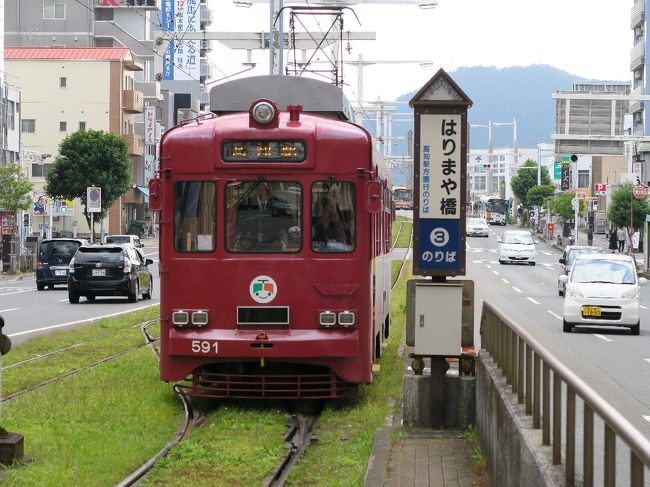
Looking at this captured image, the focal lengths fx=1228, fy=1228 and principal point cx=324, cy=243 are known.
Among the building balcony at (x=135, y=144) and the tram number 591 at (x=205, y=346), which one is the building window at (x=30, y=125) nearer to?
the building balcony at (x=135, y=144)

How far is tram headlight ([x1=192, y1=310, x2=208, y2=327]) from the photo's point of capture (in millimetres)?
12656

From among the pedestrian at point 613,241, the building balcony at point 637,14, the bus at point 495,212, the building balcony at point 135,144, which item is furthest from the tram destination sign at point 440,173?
the bus at point 495,212

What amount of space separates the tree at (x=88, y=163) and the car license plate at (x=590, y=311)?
50.6 meters

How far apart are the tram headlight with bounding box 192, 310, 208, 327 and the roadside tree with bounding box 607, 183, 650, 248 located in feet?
206

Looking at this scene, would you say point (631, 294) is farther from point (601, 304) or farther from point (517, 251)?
point (517, 251)

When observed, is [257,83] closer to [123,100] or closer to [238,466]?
[238,466]

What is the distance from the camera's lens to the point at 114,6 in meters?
94.0

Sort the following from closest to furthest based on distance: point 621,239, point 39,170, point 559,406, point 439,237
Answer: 1. point 559,406
2. point 439,237
3. point 621,239
4. point 39,170

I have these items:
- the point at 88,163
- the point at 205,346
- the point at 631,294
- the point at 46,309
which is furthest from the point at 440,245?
the point at 88,163

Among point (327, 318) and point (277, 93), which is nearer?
point (327, 318)

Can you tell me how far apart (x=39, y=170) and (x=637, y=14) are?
147ft

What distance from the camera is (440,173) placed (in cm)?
1120

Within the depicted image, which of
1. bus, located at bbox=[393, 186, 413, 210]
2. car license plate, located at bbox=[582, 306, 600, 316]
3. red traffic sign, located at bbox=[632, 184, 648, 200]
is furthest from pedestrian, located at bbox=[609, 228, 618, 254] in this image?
car license plate, located at bbox=[582, 306, 600, 316]

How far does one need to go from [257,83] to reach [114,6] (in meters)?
81.9
